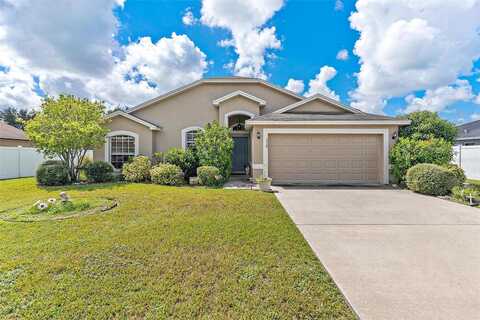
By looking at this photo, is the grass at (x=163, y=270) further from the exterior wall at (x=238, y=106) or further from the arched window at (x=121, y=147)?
the exterior wall at (x=238, y=106)

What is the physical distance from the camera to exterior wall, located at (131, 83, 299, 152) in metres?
14.1

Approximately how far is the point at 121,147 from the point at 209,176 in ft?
20.9

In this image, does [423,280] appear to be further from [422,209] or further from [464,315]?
[422,209]

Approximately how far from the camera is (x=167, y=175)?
10477mm

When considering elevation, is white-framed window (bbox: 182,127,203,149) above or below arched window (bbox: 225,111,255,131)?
below

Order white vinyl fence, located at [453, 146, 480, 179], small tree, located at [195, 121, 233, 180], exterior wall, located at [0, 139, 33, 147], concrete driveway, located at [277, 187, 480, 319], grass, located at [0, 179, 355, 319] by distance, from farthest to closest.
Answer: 1. exterior wall, located at [0, 139, 33, 147]
2. white vinyl fence, located at [453, 146, 480, 179]
3. small tree, located at [195, 121, 233, 180]
4. concrete driveway, located at [277, 187, 480, 319]
5. grass, located at [0, 179, 355, 319]

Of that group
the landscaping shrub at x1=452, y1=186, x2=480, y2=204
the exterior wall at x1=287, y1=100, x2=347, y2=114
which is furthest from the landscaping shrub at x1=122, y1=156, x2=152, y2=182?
the landscaping shrub at x1=452, y1=186, x2=480, y2=204

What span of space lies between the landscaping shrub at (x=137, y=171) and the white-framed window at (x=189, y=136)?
321 centimetres

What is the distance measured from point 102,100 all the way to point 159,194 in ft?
24.5

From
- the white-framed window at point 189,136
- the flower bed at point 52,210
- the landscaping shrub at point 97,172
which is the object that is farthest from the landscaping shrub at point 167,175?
the flower bed at point 52,210

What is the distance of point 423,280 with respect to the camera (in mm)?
3039

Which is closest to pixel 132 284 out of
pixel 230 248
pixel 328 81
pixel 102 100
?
pixel 230 248

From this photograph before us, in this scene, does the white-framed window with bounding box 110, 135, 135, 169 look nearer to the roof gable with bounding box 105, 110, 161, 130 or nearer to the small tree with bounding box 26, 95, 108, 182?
the roof gable with bounding box 105, 110, 161, 130

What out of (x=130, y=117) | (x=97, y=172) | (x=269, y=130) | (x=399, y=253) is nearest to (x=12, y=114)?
(x=130, y=117)
